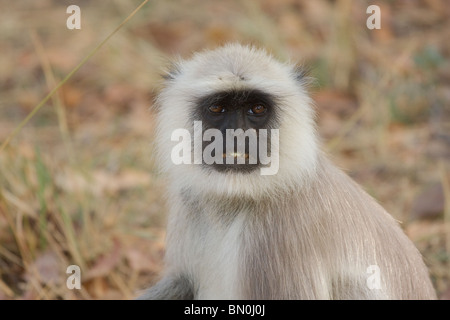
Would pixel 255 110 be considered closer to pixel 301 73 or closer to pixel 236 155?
pixel 236 155

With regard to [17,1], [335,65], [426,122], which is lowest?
[426,122]

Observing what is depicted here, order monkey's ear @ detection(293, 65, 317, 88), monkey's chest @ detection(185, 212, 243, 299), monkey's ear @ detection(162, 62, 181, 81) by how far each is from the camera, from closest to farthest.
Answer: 1. monkey's chest @ detection(185, 212, 243, 299)
2. monkey's ear @ detection(293, 65, 317, 88)
3. monkey's ear @ detection(162, 62, 181, 81)

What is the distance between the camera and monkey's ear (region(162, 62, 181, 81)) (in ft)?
12.0

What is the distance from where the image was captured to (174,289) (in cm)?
374

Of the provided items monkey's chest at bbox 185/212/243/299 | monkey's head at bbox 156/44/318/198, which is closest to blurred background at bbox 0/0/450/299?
monkey's head at bbox 156/44/318/198

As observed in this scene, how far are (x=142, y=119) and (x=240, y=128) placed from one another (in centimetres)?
419

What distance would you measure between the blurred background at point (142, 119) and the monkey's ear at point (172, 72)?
0.86 feet

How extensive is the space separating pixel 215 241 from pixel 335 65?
4.68 meters

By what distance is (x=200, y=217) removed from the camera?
3455mm

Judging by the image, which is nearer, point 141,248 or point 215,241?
point 215,241

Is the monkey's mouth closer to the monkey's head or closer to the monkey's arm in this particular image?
the monkey's head

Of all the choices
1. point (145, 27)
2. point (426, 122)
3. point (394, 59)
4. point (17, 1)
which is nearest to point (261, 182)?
point (426, 122)

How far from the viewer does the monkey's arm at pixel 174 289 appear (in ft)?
12.2
